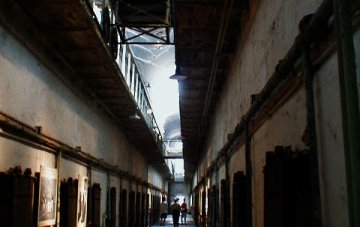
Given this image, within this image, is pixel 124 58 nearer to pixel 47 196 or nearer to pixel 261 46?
pixel 47 196

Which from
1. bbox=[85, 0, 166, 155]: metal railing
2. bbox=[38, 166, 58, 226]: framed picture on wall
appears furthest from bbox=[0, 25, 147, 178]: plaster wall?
bbox=[85, 0, 166, 155]: metal railing

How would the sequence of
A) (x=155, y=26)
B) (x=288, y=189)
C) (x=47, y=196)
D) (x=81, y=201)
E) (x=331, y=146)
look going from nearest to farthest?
(x=331, y=146), (x=288, y=189), (x=47, y=196), (x=81, y=201), (x=155, y=26)

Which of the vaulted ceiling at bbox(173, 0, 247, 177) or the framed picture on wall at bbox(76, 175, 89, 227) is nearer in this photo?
the vaulted ceiling at bbox(173, 0, 247, 177)

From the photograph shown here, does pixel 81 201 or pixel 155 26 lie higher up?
pixel 155 26

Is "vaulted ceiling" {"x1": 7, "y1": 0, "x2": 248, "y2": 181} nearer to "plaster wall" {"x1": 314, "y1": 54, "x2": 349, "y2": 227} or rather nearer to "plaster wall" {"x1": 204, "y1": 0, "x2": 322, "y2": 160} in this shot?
"plaster wall" {"x1": 204, "y1": 0, "x2": 322, "y2": 160}

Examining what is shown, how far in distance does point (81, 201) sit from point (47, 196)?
8.17 ft

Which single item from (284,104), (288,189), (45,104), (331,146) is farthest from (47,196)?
(331,146)

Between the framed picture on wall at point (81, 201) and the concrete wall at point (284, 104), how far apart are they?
10.9 ft

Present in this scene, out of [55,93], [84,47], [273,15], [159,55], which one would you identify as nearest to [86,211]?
[55,93]

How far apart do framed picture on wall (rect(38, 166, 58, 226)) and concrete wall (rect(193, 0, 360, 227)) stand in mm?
3346

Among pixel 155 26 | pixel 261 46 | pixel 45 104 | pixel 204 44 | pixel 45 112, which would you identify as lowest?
pixel 45 112

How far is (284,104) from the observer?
5.10 meters

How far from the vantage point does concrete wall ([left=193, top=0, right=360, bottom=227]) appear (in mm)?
→ 3367

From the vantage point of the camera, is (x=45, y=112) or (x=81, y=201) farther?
(x=81, y=201)
